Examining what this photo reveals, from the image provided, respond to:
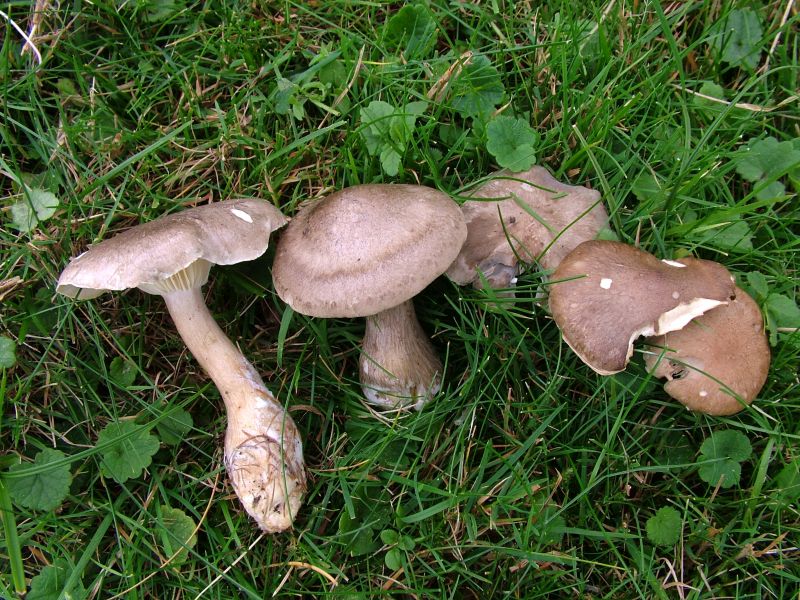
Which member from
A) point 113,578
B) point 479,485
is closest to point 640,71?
point 479,485

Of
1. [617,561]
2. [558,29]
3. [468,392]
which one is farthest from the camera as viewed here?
[558,29]

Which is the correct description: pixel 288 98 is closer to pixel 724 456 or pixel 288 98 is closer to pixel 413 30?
pixel 413 30

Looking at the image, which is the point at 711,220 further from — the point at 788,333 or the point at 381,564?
the point at 381,564

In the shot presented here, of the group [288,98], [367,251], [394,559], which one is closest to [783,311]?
[367,251]

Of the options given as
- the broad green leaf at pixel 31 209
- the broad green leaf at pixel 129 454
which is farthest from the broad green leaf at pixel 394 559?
the broad green leaf at pixel 31 209

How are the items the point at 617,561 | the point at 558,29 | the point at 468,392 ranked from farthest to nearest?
the point at 558,29
the point at 468,392
the point at 617,561

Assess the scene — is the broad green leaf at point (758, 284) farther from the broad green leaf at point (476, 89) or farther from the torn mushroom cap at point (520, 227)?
the broad green leaf at point (476, 89)
